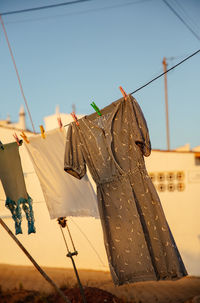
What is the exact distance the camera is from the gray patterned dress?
2744 mm

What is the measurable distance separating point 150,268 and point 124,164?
2.95 feet

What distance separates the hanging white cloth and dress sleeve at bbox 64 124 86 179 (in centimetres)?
26

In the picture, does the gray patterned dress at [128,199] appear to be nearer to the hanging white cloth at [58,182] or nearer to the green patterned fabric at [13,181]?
the hanging white cloth at [58,182]

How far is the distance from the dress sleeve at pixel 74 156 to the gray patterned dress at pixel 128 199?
0.6 inches

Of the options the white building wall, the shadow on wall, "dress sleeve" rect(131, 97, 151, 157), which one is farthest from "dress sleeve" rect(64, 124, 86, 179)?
the shadow on wall

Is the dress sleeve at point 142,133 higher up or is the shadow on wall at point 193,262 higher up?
the dress sleeve at point 142,133

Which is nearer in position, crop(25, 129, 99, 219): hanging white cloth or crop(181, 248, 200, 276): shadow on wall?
crop(25, 129, 99, 219): hanging white cloth

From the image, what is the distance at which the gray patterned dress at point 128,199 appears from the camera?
2.74 meters

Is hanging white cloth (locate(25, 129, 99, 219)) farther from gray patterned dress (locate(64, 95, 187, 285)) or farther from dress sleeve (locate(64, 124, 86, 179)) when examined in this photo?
gray patterned dress (locate(64, 95, 187, 285))

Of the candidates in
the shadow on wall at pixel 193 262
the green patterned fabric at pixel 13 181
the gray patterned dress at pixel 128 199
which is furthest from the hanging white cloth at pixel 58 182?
the shadow on wall at pixel 193 262

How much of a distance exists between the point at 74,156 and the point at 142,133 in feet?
2.44

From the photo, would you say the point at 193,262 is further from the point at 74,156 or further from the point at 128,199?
the point at 74,156

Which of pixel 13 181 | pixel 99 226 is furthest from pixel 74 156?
pixel 99 226

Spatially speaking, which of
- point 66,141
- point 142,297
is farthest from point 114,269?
point 142,297
